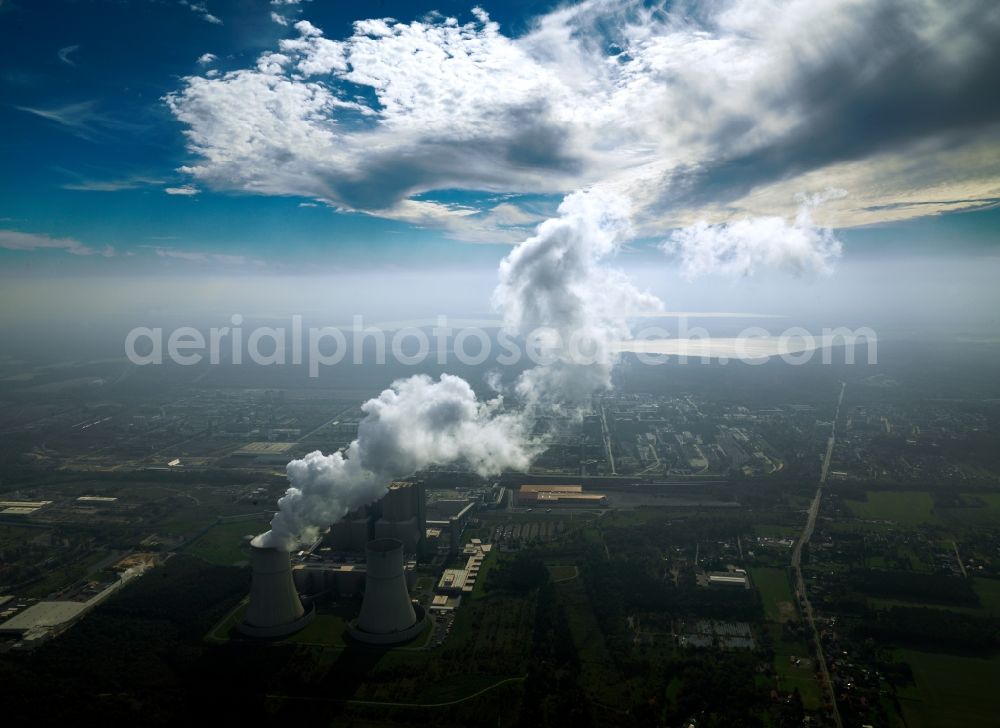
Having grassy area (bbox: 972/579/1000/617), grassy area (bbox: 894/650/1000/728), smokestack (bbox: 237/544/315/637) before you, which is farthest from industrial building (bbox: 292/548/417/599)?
grassy area (bbox: 972/579/1000/617)

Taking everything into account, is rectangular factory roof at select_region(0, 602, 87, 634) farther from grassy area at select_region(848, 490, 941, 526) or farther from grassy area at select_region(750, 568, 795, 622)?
grassy area at select_region(848, 490, 941, 526)

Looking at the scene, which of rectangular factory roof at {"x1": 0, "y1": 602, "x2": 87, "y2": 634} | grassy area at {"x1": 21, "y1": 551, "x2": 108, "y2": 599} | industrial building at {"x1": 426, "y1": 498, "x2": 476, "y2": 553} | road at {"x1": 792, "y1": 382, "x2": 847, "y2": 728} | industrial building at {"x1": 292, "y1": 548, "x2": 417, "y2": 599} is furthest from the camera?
industrial building at {"x1": 426, "y1": 498, "x2": 476, "y2": 553}

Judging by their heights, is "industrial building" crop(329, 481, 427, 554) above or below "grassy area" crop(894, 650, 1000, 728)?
above

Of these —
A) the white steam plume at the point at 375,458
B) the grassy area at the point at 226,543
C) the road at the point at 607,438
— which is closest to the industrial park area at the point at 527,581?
the grassy area at the point at 226,543

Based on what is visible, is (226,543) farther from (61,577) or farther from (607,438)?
(607,438)

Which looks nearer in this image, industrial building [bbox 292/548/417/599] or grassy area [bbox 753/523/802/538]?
industrial building [bbox 292/548/417/599]

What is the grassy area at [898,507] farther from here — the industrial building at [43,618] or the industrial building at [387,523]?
the industrial building at [43,618]

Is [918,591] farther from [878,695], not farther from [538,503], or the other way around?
[538,503]

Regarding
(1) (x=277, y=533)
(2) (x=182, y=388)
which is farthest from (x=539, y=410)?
(2) (x=182, y=388)
